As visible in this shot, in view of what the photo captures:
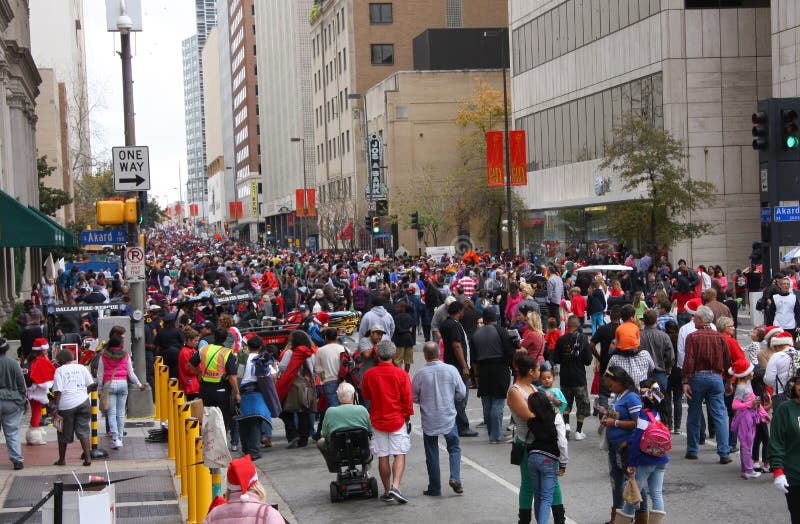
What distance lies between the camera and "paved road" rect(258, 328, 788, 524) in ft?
36.0

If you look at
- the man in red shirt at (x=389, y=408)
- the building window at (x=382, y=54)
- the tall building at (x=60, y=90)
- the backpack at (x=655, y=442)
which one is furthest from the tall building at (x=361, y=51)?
the backpack at (x=655, y=442)

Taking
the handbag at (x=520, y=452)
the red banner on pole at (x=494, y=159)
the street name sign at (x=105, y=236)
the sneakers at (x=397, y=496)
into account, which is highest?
the red banner on pole at (x=494, y=159)

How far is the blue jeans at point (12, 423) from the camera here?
45.1 feet

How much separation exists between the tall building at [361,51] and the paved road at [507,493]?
224 feet

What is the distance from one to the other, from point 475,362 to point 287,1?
336 feet

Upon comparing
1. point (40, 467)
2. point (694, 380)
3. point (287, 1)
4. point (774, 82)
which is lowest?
point (40, 467)

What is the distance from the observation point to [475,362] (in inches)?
602

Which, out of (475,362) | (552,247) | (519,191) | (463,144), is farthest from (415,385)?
(463,144)

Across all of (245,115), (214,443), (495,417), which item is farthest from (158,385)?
(245,115)

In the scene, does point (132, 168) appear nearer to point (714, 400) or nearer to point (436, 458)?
point (436, 458)

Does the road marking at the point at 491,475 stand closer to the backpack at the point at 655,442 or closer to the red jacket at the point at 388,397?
the red jacket at the point at 388,397

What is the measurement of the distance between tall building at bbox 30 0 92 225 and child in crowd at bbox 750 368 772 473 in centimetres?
5699

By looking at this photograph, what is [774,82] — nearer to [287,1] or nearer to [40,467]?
[40,467]

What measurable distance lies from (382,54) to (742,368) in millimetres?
78105
